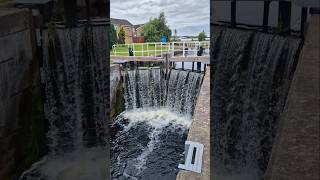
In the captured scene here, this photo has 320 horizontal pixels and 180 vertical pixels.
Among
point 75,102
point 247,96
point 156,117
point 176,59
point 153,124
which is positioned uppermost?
point 176,59

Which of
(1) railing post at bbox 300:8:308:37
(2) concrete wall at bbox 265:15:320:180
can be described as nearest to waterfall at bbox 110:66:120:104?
(1) railing post at bbox 300:8:308:37

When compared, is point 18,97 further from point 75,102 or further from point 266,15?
point 266,15

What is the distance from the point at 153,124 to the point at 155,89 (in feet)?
8.27

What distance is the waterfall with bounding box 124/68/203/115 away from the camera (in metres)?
19.9

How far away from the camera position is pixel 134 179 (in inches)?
543

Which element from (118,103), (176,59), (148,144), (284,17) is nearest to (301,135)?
(284,17)

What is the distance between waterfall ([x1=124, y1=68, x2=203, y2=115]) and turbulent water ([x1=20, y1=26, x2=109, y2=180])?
25.7 feet

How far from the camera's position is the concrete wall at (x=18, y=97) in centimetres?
952

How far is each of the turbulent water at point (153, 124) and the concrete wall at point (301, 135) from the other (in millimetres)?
9533

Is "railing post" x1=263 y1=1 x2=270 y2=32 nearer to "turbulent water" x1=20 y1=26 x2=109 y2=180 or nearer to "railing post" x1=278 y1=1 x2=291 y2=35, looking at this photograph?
"railing post" x1=278 y1=1 x2=291 y2=35

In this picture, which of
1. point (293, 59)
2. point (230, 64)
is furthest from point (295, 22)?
point (230, 64)

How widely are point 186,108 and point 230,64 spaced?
9323 mm

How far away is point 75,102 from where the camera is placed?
1188 cm

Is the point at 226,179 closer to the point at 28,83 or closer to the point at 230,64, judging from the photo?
the point at 230,64
